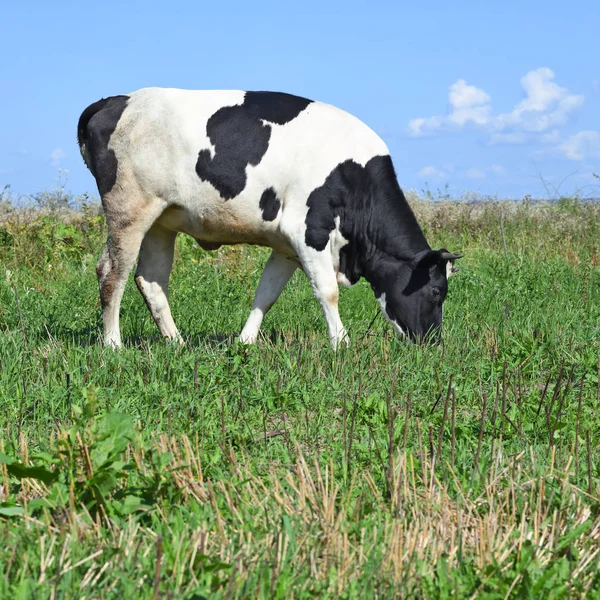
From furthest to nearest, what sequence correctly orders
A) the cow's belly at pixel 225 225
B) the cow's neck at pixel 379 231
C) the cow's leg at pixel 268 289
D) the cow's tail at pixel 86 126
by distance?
1. the cow's leg at pixel 268 289
2. the cow's tail at pixel 86 126
3. the cow's neck at pixel 379 231
4. the cow's belly at pixel 225 225

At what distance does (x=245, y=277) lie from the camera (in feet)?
33.1

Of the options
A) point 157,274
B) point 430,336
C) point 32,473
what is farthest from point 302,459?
point 157,274

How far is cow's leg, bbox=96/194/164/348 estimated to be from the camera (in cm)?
720

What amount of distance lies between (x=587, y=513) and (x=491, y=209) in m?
14.2

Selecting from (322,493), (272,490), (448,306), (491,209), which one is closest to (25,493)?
(272,490)

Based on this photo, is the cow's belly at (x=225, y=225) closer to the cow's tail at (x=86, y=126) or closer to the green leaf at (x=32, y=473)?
the cow's tail at (x=86, y=126)

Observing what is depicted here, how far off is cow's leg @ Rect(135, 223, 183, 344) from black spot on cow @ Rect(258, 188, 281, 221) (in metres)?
1.24

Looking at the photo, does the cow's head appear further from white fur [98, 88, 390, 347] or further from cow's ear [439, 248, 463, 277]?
white fur [98, 88, 390, 347]

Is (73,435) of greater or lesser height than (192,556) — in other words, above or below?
above

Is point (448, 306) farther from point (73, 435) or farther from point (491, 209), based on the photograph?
point (491, 209)

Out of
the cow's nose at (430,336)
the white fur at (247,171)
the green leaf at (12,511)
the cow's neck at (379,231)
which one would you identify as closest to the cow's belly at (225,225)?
the white fur at (247,171)

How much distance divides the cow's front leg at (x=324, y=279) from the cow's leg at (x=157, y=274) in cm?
148

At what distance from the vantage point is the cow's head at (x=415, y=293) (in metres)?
7.19

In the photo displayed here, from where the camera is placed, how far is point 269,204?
6.98m
